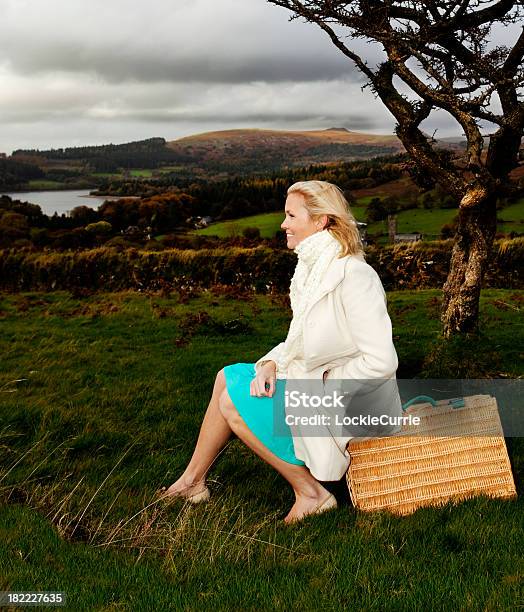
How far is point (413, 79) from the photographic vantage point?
5.84m

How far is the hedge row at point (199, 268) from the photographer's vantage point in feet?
50.3

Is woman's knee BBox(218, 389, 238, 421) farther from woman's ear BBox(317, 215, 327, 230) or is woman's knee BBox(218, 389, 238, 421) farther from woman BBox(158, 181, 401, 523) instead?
woman's ear BBox(317, 215, 327, 230)

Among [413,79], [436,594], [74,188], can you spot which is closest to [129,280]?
[413,79]

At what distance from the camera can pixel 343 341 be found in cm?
354

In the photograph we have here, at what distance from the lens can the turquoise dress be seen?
3758 millimetres

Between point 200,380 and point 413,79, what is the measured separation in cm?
397

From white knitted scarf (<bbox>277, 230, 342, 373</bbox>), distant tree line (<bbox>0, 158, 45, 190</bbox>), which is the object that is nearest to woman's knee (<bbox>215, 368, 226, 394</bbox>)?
white knitted scarf (<bbox>277, 230, 342, 373</bbox>)

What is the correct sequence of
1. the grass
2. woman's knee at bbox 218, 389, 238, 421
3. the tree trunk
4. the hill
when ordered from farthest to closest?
1. the hill
2. the tree trunk
3. woman's knee at bbox 218, 389, 238, 421
4. the grass

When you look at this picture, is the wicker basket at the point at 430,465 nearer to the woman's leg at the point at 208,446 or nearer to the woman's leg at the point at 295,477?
the woman's leg at the point at 295,477

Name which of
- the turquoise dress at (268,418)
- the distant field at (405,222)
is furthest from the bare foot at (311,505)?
the distant field at (405,222)

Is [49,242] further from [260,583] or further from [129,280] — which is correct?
[260,583]

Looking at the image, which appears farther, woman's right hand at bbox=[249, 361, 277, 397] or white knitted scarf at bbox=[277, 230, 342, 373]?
woman's right hand at bbox=[249, 361, 277, 397]

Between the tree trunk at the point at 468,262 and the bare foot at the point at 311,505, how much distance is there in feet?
9.97

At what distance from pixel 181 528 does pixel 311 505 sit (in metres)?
0.86
